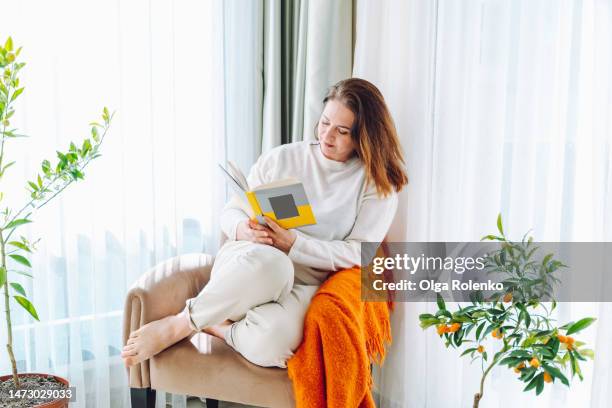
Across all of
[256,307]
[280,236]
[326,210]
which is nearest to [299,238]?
[280,236]

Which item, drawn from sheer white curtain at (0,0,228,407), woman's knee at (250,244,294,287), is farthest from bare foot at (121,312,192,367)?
sheer white curtain at (0,0,228,407)

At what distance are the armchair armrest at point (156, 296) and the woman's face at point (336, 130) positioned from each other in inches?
23.4

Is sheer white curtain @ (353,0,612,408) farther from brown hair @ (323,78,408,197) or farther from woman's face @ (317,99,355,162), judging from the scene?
→ woman's face @ (317,99,355,162)

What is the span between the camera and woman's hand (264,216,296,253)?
1746 millimetres

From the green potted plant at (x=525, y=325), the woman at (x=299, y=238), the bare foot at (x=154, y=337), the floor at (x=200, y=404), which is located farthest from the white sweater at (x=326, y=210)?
the floor at (x=200, y=404)

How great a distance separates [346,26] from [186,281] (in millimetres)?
1091

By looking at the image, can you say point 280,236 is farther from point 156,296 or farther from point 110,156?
point 110,156

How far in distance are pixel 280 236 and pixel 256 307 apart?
0.85 feet

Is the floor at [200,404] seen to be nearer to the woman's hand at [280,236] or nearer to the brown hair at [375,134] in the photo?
the woman's hand at [280,236]

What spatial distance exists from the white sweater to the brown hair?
5 cm

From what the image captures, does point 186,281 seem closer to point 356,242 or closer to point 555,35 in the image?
point 356,242

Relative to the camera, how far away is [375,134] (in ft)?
6.00

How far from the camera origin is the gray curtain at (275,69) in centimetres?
214

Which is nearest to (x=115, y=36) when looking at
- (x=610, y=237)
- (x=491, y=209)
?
(x=491, y=209)
